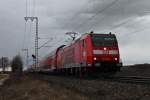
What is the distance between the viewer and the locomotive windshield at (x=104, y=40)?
2923 centimetres

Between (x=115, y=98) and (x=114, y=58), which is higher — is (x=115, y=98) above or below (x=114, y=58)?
below

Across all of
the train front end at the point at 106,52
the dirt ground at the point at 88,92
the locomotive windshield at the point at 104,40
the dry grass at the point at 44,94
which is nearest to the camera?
the dirt ground at the point at 88,92

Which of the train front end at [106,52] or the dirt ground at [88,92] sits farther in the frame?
the train front end at [106,52]

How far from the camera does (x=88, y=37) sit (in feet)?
96.7

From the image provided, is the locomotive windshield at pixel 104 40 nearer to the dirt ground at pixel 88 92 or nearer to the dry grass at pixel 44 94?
the dirt ground at pixel 88 92

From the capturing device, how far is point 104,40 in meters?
29.4

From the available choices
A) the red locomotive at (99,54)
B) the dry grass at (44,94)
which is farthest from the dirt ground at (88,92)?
the red locomotive at (99,54)

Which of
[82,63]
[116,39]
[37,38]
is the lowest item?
[82,63]

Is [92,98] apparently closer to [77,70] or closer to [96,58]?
[96,58]

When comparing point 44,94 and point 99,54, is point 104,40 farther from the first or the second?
point 44,94

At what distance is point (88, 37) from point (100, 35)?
43.8 inches

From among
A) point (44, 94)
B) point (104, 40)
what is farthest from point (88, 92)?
point (104, 40)

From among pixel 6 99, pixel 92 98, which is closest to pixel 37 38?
pixel 6 99

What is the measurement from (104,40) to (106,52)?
1214mm
